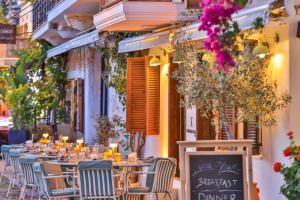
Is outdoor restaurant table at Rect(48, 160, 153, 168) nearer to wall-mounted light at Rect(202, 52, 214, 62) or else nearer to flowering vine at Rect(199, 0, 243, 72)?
wall-mounted light at Rect(202, 52, 214, 62)

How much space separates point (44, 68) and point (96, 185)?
1715 centimetres

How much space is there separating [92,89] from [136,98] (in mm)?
6595

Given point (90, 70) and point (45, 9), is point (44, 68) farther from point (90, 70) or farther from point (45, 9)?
point (90, 70)

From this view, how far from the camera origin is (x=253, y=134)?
42.3 ft

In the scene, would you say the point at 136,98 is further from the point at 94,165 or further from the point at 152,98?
the point at 94,165

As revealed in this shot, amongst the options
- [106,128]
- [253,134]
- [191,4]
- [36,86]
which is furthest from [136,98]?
[36,86]

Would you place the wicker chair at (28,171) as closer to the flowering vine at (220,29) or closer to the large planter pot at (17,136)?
the flowering vine at (220,29)

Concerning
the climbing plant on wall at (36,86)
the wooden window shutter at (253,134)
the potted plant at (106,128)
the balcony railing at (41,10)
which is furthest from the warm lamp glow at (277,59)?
the climbing plant on wall at (36,86)

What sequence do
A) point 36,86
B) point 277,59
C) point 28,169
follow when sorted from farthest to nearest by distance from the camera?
point 36,86 < point 28,169 < point 277,59

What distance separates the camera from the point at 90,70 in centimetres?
2400

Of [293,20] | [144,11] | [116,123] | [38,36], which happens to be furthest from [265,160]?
[38,36]

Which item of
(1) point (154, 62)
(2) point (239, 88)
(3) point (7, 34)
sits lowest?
(2) point (239, 88)

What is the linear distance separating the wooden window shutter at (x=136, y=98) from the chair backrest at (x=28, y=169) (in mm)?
3472

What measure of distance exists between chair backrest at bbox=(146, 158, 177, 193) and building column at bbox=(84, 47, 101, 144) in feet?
35.7
